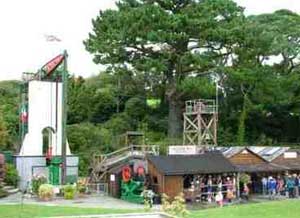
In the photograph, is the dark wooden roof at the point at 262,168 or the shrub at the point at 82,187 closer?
the shrub at the point at 82,187

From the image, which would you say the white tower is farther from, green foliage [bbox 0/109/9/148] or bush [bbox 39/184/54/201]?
bush [bbox 39/184/54/201]

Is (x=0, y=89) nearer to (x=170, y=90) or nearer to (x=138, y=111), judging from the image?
(x=138, y=111)

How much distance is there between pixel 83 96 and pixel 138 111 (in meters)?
5.46

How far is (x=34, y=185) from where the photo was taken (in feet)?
115

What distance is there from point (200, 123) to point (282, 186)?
10.5 metres

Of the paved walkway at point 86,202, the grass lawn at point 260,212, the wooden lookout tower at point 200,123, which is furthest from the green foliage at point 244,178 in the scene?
the wooden lookout tower at point 200,123

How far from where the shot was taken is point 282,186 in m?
36.5

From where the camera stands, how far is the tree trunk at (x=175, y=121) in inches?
1955

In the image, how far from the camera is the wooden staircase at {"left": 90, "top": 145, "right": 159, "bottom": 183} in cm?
3862

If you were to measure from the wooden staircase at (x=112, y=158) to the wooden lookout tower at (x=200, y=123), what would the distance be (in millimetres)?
4668

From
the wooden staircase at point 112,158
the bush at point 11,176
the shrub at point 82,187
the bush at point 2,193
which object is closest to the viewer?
the bush at point 2,193

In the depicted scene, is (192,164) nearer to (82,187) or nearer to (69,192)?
(82,187)

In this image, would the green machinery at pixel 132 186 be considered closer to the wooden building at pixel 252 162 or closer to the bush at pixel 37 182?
the bush at pixel 37 182

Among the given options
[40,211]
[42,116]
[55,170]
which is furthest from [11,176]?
[40,211]
